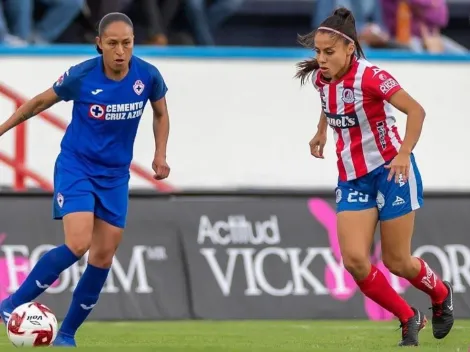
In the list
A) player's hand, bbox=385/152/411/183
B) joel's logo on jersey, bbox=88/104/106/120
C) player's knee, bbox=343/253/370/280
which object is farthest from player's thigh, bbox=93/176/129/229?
player's hand, bbox=385/152/411/183

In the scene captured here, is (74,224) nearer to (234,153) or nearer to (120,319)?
(120,319)

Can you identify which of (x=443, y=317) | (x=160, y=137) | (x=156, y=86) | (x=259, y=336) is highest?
(x=156, y=86)

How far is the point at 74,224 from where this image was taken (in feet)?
28.8

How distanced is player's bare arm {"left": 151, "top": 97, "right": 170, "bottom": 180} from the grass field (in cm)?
115

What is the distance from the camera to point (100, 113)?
29.3ft

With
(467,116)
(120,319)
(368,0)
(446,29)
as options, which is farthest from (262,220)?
(446,29)

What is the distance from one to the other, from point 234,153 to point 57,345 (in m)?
5.98

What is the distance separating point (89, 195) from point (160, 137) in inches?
27.9

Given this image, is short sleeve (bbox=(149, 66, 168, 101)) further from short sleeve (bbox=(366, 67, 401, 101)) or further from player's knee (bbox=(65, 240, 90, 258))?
short sleeve (bbox=(366, 67, 401, 101))

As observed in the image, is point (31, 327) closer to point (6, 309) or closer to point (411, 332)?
point (6, 309)

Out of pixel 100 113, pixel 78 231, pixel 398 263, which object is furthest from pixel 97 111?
pixel 398 263

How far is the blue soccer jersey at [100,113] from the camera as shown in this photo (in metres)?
8.93

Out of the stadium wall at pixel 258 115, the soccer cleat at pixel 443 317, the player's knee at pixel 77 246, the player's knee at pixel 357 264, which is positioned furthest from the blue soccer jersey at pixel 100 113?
the stadium wall at pixel 258 115

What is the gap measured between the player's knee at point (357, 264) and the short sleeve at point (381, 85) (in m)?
1.01
